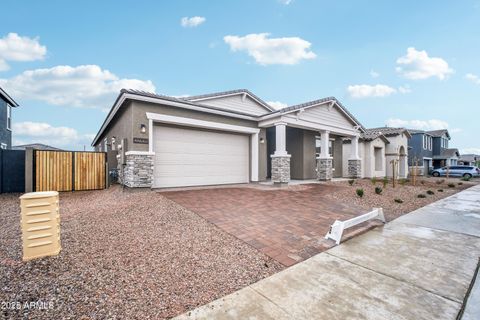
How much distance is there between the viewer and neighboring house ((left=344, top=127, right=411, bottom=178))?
1883cm

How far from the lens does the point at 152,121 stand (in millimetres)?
9297

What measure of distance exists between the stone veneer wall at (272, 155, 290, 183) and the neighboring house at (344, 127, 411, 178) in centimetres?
1035

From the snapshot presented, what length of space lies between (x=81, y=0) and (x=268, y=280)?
1228cm

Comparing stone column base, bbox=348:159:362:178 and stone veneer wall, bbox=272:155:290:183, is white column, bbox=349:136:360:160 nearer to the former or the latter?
stone column base, bbox=348:159:362:178

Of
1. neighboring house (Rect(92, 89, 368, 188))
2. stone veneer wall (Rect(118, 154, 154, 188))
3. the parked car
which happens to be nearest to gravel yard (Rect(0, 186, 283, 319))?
stone veneer wall (Rect(118, 154, 154, 188))

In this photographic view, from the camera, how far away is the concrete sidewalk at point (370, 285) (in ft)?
7.47

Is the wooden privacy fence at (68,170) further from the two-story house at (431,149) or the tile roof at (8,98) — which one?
the two-story house at (431,149)

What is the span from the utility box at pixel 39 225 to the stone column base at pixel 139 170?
554cm

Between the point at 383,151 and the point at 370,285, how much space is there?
2184cm

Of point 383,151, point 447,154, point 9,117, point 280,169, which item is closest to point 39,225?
point 280,169

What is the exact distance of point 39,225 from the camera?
313 cm

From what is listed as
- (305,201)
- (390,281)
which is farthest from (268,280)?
(305,201)

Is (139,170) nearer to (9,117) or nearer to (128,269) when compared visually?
(128,269)

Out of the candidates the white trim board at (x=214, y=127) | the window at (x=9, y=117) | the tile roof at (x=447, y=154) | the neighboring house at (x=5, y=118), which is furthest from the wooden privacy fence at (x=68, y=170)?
the tile roof at (x=447, y=154)
